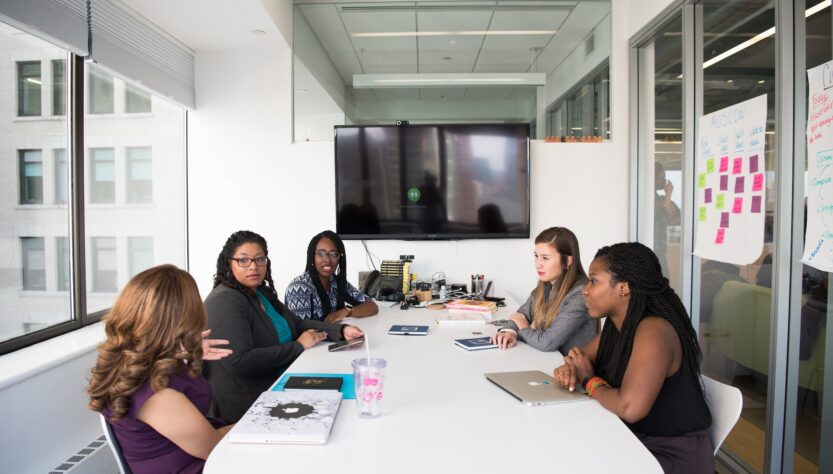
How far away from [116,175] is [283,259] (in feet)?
4.31

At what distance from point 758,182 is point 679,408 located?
152 cm

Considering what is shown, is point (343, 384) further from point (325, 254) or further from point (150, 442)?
point (325, 254)

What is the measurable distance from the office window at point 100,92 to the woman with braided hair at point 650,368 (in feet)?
10.4

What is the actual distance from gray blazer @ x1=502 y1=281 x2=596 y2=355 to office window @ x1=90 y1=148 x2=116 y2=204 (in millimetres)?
2751

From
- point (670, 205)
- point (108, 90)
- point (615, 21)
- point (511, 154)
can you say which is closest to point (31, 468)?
point (108, 90)

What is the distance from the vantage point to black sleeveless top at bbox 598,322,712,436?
5.00 feet

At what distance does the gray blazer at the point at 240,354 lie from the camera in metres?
2.05

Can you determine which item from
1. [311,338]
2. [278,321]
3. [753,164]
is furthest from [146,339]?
[753,164]

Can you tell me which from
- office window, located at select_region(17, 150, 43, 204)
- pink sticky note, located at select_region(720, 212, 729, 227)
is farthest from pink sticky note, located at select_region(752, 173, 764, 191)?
office window, located at select_region(17, 150, 43, 204)

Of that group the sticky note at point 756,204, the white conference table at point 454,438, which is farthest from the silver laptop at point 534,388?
the sticky note at point 756,204

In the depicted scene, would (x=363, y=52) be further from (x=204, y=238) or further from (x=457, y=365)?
(x=457, y=365)

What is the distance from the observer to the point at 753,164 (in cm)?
251

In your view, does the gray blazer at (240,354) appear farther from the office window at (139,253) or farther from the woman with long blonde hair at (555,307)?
the office window at (139,253)

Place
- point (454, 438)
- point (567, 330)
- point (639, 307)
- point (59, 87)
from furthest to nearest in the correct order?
point (59, 87), point (567, 330), point (639, 307), point (454, 438)
